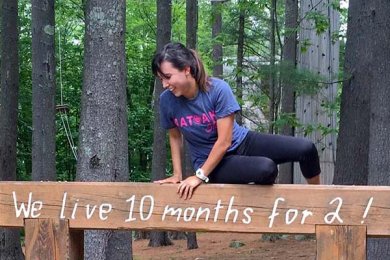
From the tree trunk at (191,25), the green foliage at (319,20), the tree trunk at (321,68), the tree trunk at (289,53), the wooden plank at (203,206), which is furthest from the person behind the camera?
the tree trunk at (289,53)

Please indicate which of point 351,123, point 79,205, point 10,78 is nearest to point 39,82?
point 10,78

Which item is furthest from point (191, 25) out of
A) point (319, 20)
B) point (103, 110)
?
point (103, 110)

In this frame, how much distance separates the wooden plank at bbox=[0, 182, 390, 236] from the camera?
352 cm

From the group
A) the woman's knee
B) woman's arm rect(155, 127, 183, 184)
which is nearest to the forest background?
woman's arm rect(155, 127, 183, 184)

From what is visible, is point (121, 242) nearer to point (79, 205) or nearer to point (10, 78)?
point (79, 205)

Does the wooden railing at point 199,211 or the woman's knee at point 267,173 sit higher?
the woman's knee at point 267,173

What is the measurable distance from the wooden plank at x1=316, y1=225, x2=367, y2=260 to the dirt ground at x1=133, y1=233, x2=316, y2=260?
747cm

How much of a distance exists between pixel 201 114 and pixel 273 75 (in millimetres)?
5695

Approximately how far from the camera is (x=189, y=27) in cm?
1295

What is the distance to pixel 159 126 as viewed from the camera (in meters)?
14.0

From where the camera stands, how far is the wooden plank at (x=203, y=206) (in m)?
3.52

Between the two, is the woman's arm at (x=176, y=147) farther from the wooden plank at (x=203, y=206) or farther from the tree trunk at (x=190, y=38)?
the tree trunk at (x=190, y=38)

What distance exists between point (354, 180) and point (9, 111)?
5.57 m

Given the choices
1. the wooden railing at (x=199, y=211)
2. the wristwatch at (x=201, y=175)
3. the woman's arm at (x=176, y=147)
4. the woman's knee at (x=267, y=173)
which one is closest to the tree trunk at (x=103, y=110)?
the woman's arm at (x=176, y=147)
